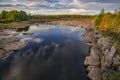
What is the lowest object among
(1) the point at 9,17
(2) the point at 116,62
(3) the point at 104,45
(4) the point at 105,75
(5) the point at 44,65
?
(5) the point at 44,65

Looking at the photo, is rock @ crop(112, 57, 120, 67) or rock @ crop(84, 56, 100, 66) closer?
rock @ crop(112, 57, 120, 67)

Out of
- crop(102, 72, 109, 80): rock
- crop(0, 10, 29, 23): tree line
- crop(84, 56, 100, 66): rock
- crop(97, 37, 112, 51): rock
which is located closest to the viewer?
crop(102, 72, 109, 80): rock

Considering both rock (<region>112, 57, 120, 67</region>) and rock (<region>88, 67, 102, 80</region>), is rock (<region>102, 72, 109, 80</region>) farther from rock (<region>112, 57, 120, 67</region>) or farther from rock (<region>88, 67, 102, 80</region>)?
rock (<region>112, 57, 120, 67</region>)

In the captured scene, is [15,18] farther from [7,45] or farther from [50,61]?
[50,61]

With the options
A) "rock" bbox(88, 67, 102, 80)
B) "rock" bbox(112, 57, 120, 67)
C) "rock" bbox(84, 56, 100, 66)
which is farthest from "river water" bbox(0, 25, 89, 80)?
"rock" bbox(112, 57, 120, 67)

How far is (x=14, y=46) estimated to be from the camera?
75625mm

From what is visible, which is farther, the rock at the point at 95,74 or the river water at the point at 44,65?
the river water at the point at 44,65

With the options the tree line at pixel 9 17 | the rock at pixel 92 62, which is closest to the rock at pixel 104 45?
the rock at pixel 92 62

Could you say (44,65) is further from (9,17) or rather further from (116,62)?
(9,17)

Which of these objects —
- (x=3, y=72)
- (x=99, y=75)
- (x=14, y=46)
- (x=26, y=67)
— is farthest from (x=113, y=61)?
(x=14, y=46)

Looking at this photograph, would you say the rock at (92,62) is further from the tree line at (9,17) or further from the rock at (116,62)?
the tree line at (9,17)

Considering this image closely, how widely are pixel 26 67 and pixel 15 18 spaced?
128m

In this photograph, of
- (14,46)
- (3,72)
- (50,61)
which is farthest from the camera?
(14,46)

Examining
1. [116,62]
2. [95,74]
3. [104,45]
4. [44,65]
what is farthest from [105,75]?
[104,45]
